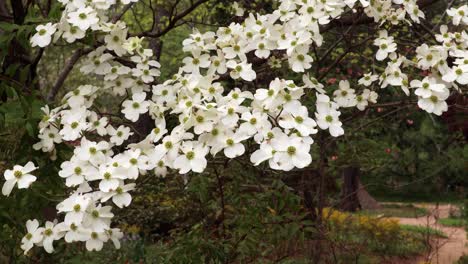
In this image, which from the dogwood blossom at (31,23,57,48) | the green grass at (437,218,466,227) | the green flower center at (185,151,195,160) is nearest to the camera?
the green flower center at (185,151,195,160)

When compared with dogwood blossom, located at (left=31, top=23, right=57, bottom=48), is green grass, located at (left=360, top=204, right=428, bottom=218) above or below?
below

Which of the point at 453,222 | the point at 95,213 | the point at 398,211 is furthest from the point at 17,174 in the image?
the point at 398,211

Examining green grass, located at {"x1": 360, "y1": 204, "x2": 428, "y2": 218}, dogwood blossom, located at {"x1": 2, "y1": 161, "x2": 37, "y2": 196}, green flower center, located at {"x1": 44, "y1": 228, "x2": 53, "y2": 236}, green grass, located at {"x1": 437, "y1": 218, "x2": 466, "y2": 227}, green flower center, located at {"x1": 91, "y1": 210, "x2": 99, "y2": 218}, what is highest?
green flower center, located at {"x1": 91, "y1": 210, "x2": 99, "y2": 218}

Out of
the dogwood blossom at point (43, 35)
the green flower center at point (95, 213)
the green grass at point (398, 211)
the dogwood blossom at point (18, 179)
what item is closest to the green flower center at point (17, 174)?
the dogwood blossom at point (18, 179)

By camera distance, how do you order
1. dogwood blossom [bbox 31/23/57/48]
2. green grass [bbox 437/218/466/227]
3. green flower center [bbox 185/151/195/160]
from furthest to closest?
green grass [bbox 437/218/466/227], dogwood blossom [bbox 31/23/57/48], green flower center [bbox 185/151/195/160]

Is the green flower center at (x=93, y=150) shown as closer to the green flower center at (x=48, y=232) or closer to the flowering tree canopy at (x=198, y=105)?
the flowering tree canopy at (x=198, y=105)

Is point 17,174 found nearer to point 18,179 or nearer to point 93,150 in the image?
point 18,179

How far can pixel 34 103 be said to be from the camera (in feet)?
8.28

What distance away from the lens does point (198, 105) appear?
207 centimetres

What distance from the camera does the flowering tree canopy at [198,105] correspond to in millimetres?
1928

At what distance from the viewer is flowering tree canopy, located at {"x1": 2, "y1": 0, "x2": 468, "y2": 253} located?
1.93 m

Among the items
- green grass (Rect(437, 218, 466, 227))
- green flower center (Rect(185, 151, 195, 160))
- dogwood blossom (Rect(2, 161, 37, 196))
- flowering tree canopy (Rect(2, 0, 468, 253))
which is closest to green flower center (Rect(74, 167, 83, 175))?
flowering tree canopy (Rect(2, 0, 468, 253))

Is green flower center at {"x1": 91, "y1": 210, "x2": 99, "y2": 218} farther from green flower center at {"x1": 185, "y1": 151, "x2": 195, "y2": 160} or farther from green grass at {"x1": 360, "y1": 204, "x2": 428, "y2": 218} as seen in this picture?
green grass at {"x1": 360, "y1": 204, "x2": 428, "y2": 218}

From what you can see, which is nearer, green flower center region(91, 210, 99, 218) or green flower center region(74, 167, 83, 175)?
green flower center region(91, 210, 99, 218)
